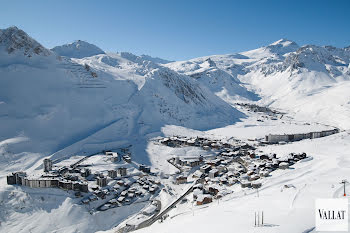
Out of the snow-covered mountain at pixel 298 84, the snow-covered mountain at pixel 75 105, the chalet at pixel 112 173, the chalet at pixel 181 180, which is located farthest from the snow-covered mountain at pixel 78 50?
the chalet at pixel 181 180

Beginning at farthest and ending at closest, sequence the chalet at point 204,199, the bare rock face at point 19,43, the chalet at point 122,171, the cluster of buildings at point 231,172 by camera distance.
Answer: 1. the bare rock face at point 19,43
2. the chalet at point 122,171
3. the cluster of buildings at point 231,172
4. the chalet at point 204,199

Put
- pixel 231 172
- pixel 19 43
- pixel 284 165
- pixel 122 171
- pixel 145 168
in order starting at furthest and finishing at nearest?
1. pixel 19 43
2. pixel 145 168
3. pixel 231 172
4. pixel 122 171
5. pixel 284 165

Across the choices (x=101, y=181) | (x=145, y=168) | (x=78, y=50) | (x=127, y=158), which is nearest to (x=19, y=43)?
(x=127, y=158)

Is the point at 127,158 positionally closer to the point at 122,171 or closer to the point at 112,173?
the point at 122,171

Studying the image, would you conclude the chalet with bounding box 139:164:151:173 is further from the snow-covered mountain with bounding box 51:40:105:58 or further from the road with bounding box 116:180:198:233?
the snow-covered mountain with bounding box 51:40:105:58

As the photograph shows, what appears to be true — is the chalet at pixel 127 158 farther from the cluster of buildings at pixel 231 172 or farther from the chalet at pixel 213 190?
the chalet at pixel 213 190

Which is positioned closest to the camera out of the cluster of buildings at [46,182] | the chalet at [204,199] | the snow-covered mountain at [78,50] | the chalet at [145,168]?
the chalet at [204,199]
